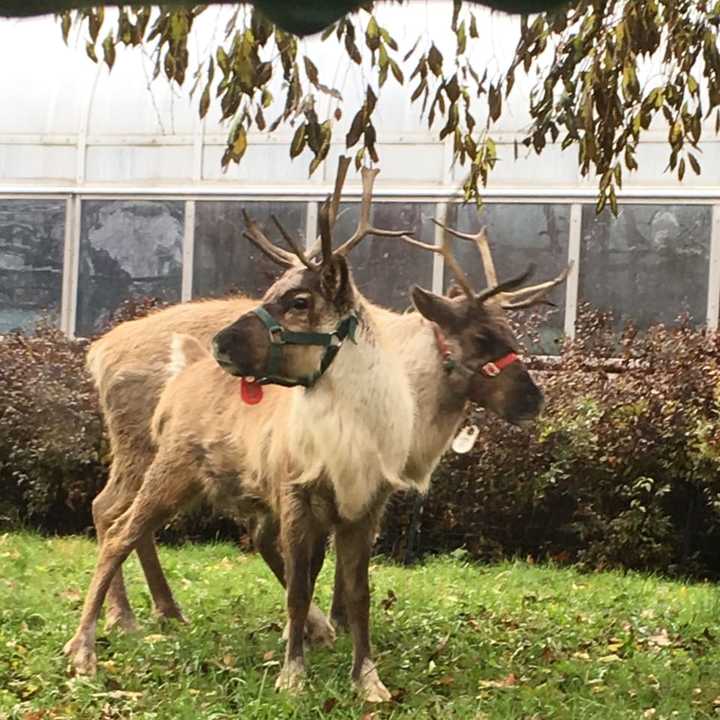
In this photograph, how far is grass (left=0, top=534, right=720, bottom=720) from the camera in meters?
5.12

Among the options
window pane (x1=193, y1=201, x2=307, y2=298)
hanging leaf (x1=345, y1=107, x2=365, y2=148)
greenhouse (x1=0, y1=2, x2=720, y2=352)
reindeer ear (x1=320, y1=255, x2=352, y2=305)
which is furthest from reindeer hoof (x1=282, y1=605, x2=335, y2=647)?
window pane (x1=193, y1=201, x2=307, y2=298)

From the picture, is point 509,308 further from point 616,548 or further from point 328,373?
point 616,548

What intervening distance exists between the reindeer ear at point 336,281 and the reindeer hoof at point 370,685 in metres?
1.57

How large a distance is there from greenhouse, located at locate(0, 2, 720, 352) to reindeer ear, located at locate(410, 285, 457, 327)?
17.6ft

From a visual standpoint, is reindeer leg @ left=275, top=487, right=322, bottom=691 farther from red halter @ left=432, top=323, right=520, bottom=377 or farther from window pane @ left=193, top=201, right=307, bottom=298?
window pane @ left=193, top=201, right=307, bottom=298

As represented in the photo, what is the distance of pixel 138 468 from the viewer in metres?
6.62

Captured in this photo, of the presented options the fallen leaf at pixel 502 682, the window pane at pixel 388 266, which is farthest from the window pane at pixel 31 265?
the fallen leaf at pixel 502 682

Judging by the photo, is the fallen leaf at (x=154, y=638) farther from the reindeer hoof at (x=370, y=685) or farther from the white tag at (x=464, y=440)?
the white tag at (x=464, y=440)

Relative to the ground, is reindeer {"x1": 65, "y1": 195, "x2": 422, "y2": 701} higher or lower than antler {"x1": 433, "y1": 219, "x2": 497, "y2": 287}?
lower

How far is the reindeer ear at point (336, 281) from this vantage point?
5289 millimetres

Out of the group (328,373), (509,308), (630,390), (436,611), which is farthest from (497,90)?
(630,390)

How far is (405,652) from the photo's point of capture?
6.08 metres

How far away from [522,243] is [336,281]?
736cm

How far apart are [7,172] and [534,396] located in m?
9.24
